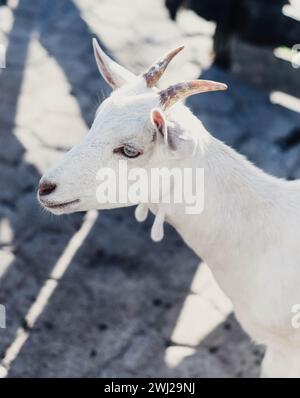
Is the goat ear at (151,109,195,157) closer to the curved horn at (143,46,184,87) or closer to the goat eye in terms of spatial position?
the goat eye

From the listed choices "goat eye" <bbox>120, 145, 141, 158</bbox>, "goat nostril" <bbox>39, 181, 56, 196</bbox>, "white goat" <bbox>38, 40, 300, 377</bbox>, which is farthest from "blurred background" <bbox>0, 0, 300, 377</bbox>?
"goat eye" <bbox>120, 145, 141, 158</bbox>

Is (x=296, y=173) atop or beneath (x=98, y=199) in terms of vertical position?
beneath

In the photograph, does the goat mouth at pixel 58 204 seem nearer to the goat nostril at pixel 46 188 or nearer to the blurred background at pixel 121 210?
the goat nostril at pixel 46 188

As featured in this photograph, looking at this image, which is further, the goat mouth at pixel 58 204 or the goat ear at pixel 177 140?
the goat mouth at pixel 58 204

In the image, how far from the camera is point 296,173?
6406mm

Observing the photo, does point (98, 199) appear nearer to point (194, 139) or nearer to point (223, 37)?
point (194, 139)

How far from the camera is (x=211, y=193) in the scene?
3570mm

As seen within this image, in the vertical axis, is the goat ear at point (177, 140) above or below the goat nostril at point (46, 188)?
above

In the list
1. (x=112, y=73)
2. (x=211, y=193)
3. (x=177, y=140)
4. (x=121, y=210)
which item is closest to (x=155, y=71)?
(x=112, y=73)

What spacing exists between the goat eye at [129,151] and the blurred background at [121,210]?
2.11 meters

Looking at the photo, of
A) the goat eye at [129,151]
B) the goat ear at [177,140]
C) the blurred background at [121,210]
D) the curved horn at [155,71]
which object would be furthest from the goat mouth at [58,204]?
the blurred background at [121,210]

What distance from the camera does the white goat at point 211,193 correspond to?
3293 mm

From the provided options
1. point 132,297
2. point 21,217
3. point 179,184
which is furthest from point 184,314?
point 179,184
